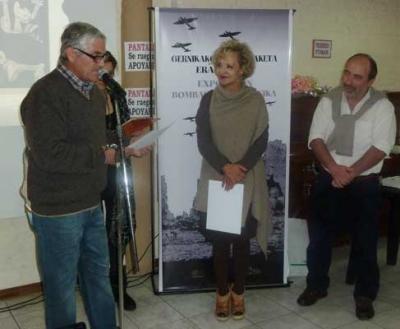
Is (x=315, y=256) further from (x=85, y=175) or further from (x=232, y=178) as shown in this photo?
(x=85, y=175)

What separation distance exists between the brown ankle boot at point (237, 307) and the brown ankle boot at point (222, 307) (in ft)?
0.13

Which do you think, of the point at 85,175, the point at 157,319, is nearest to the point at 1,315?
the point at 157,319

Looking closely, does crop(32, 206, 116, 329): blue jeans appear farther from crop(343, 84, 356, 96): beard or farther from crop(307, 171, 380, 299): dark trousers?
crop(343, 84, 356, 96): beard

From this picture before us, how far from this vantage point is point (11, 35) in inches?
109

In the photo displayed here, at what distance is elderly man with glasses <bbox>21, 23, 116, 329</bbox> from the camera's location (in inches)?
70.5

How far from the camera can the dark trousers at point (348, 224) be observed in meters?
2.75

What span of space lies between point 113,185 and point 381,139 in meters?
1.45

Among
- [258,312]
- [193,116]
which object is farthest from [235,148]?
[258,312]

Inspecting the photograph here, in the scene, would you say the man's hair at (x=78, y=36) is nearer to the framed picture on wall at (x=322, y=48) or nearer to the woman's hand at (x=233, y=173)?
the woman's hand at (x=233, y=173)

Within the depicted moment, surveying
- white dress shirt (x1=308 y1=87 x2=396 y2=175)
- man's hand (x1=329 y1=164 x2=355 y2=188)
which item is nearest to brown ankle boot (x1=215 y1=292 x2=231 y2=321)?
man's hand (x1=329 y1=164 x2=355 y2=188)

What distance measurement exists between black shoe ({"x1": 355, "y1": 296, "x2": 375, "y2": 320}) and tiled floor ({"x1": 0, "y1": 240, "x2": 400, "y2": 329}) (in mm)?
31

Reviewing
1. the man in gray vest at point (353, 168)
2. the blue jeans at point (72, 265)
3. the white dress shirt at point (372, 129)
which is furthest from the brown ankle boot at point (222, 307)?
the white dress shirt at point (372, 129)

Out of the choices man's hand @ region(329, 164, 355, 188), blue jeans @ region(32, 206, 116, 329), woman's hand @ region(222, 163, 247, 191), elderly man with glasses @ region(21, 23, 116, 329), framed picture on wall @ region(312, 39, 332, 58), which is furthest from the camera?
framed picture on wall @ region(312, 39, 332, 58)

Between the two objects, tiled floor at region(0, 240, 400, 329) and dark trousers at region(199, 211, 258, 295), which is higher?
dark trousers at region(199, 211, 258, 295)
